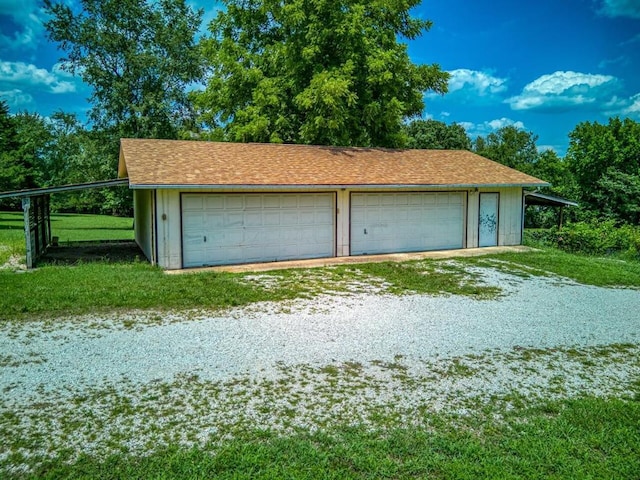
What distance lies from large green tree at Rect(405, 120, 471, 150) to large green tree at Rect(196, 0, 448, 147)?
20.2 metres

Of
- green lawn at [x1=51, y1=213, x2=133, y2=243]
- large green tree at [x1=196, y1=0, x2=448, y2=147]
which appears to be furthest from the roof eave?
green lawn at [x1=51, y1=213, x2=133, y2=243]

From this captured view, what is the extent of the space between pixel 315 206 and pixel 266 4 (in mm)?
13324

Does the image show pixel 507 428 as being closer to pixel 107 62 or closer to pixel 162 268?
pixel 162 268

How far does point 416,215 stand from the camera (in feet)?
52.4

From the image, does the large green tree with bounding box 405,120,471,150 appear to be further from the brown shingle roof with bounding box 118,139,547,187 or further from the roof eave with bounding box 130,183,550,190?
the roof eave with bounding box 130,183,550,190

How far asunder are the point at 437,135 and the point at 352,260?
33.9 metres

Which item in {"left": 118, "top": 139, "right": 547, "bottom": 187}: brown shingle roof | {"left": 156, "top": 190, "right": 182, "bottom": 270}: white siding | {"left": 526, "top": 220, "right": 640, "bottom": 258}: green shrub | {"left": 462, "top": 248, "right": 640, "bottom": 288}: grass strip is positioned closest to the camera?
{"left": 462, "top": 248, "right": 640, "bottom": 288}: grass strip

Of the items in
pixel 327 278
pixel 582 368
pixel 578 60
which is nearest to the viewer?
pixel 582 368

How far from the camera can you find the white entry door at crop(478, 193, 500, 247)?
1695 centimetres

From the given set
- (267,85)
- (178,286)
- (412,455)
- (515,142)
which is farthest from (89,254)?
(515,142)

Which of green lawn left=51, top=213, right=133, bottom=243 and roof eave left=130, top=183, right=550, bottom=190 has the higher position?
roof eave left=130, top=183, right=550, bottom=190

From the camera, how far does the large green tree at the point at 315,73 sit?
821 inches

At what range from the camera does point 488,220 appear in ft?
56.2

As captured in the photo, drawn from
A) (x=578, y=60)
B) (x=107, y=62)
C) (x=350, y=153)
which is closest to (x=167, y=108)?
(x=107, y=62)
